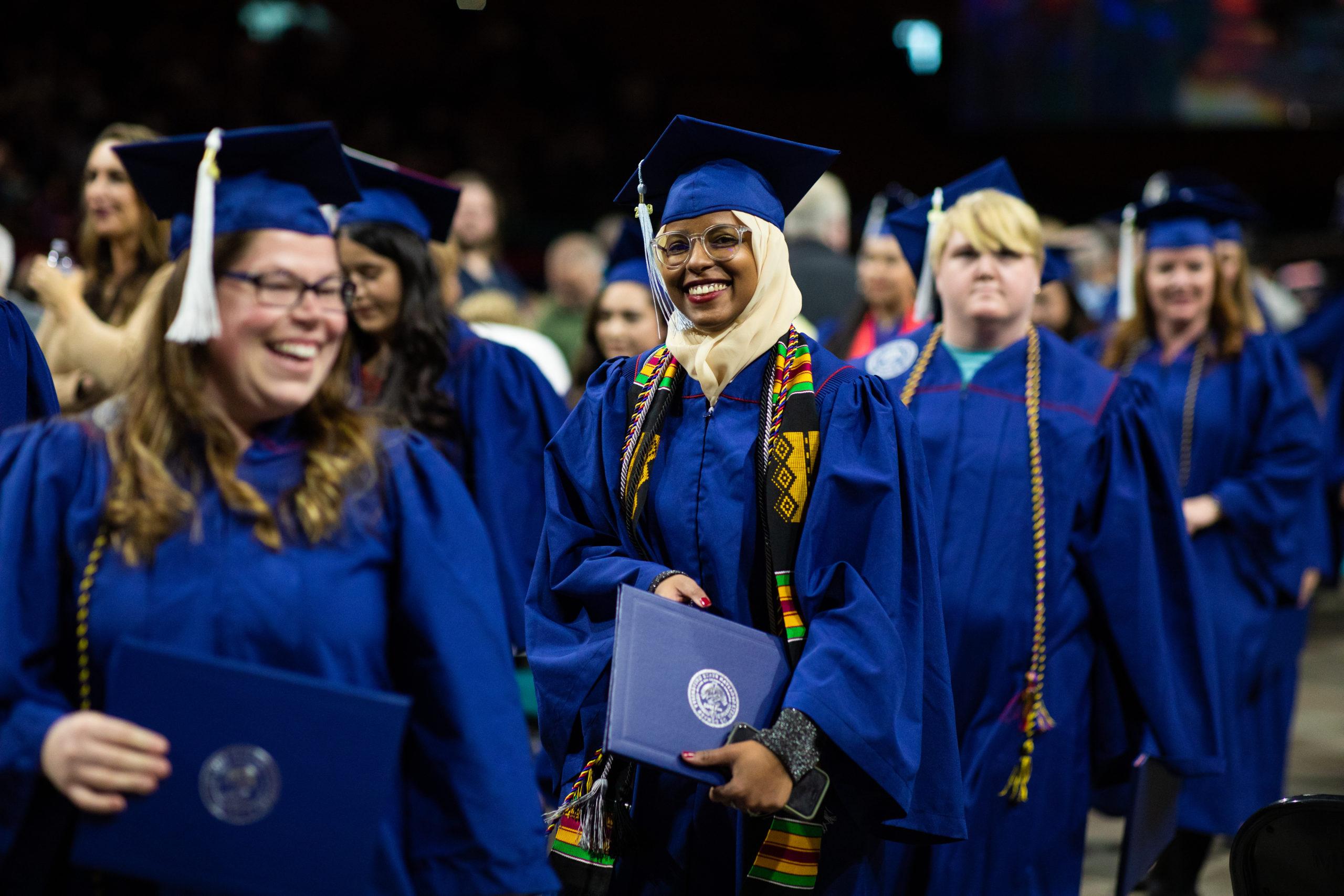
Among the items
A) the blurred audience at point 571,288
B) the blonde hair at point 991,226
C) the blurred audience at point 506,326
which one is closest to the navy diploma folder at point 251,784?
the blonde hair at point 991,226

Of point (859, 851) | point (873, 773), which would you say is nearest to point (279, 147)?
point (873, 773)

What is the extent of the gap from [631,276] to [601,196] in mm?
9280

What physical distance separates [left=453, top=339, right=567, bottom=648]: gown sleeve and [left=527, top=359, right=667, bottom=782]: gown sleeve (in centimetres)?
147

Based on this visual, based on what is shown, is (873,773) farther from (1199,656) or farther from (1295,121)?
(1295,121)

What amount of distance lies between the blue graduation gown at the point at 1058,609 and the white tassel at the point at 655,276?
0.95m

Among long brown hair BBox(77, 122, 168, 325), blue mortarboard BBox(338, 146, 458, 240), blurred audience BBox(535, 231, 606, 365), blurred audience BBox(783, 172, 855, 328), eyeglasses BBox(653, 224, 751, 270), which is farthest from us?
blurred audience BBox(535, 231, 606, 365)

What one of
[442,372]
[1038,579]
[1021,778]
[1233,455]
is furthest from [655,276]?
[1233,455]

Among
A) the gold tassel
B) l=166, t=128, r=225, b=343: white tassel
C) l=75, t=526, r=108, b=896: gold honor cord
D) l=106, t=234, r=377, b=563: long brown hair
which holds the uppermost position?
l=166, t=128, r=225, b=343: white tassel

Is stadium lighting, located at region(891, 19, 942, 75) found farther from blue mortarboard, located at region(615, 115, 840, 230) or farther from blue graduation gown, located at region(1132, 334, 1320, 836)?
blue mortarboard, located at region(615, 115, 840, 230)

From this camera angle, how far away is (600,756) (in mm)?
2703

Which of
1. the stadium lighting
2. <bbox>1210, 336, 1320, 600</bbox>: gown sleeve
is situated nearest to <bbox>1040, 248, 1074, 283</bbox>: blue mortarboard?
<bbox>1210, 336, 1320, 600</bbox>: gown sleeve

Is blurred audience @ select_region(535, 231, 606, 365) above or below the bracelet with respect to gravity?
above

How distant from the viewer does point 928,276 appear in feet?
13.5

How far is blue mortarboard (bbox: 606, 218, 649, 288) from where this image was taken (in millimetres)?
5211
